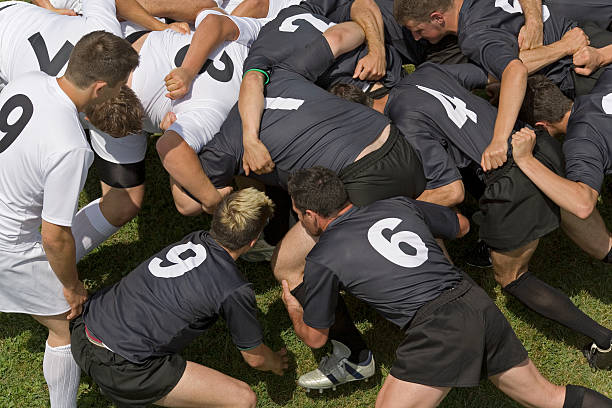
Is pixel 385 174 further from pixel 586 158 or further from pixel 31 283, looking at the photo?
pixel 31 283

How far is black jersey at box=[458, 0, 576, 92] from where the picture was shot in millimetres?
4730

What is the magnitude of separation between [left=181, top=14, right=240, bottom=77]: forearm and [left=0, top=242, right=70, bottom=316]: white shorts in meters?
1.52

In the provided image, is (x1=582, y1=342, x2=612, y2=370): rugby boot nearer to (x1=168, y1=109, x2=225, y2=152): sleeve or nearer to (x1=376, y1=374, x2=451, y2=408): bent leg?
(x1=376, y1=374, x2=451, y2=408): bent leg

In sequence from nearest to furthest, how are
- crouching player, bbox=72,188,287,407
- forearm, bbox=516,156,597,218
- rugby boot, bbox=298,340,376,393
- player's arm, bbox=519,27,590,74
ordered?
crouching player, bbox=72,188,287,407, forearm, bbox=516,156,597,218, rugby boot, bbox=298,340,376,393, player's arm, bbox=519,27,590,74

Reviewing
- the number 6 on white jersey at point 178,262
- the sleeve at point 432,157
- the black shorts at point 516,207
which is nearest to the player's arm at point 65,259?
the number 6 on white jersey at point 178,262

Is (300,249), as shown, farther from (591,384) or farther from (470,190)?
(591,384)

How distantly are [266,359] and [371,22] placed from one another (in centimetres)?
257

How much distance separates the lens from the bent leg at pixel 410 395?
3.66 metres

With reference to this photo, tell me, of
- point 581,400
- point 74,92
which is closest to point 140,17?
point 74,92

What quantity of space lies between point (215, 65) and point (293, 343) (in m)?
2.00

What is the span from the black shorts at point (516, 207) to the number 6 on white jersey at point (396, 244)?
79cm

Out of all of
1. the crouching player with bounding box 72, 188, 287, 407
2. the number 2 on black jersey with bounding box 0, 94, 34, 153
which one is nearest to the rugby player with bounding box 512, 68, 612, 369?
the crouching player with bounding box 72, 188, 287, 407

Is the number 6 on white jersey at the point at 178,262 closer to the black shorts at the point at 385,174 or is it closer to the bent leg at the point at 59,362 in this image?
the bent leg at the point at 59,362

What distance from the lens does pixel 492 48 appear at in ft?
15.5
